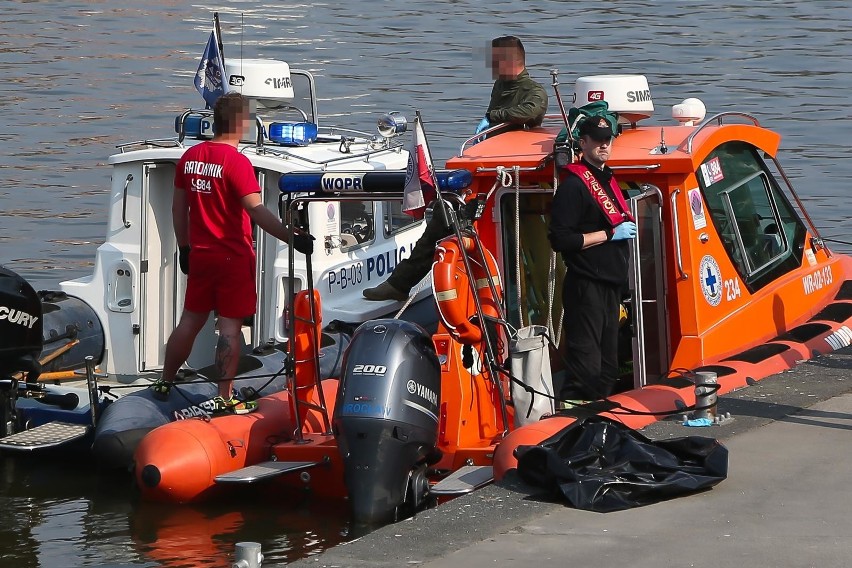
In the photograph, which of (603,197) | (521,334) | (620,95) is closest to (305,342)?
(521,334)

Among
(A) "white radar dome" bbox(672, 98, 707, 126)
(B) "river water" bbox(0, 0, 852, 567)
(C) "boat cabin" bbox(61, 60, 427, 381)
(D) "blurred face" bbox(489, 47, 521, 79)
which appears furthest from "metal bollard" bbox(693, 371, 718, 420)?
(D) "blurred face" bbox(489, 47, 521, 79)

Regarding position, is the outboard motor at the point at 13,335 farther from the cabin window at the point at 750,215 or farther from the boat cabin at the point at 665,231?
the cabin window at the point at 750,215

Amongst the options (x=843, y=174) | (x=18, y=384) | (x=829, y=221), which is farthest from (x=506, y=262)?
(x=843, y=174)

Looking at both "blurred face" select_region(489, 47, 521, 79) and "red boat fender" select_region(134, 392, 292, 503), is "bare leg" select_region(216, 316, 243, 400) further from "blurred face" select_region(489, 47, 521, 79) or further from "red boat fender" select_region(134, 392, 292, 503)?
"blurred face" select_region(489, 47, 521, 79)

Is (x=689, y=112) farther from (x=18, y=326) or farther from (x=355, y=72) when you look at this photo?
(x=355, y=72)

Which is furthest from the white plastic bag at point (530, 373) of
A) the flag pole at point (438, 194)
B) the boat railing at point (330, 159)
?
the boat railing at point (330, 159)

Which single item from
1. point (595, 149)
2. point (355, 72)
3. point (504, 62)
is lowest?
point (595, 149)

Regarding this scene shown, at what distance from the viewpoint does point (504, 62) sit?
10266 millimetres

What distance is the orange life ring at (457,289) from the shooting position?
24.9 ft

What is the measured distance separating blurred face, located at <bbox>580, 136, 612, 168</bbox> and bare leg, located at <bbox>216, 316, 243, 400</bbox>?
228 cm

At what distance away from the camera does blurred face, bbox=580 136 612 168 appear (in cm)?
780

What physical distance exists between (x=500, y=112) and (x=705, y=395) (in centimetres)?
288

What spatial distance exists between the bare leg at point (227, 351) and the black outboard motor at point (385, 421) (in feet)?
4.62

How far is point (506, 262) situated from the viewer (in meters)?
8.80
